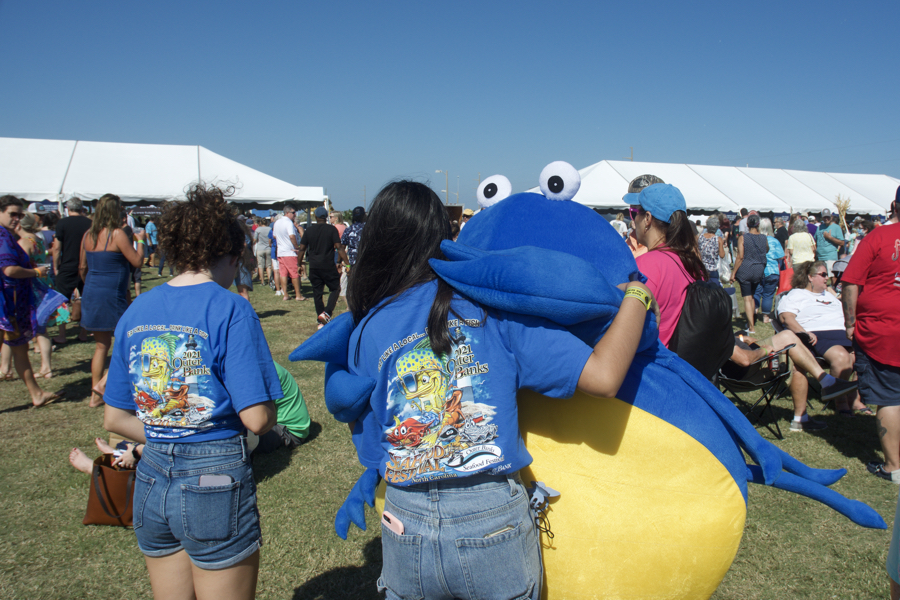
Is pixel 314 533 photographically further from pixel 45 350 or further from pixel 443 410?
pixel 45 350

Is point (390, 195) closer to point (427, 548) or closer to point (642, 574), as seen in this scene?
point (427, 548)

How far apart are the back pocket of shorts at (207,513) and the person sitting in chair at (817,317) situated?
5.63m

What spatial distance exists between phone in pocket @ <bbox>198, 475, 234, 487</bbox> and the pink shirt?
6.90 feet

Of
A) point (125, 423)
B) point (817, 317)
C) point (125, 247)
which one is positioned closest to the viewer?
point (125, 423)

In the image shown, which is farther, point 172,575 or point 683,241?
point 683,241

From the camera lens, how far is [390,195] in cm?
151

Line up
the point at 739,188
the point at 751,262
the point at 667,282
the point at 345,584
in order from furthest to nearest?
1. the point at 739,188
2. the point at 751,262
3. the point at 345,584
4. the point at 667,282

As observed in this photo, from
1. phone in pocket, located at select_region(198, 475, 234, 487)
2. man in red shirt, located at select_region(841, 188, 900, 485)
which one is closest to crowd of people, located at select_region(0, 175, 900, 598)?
phone in pocket, located at select_region(198, 475, 234, 487)

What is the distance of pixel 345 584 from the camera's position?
9.89 feet

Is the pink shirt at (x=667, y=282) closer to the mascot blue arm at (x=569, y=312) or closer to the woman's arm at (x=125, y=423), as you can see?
the mascot blue arm at (x=569, y=312)

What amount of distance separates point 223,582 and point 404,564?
850 mm

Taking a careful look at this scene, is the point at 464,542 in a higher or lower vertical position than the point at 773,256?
lower

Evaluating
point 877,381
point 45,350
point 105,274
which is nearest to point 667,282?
point 877,381

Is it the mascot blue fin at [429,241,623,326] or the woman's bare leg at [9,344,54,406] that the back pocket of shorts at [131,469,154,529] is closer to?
the mascot blue fin at [429,241,623,326]
